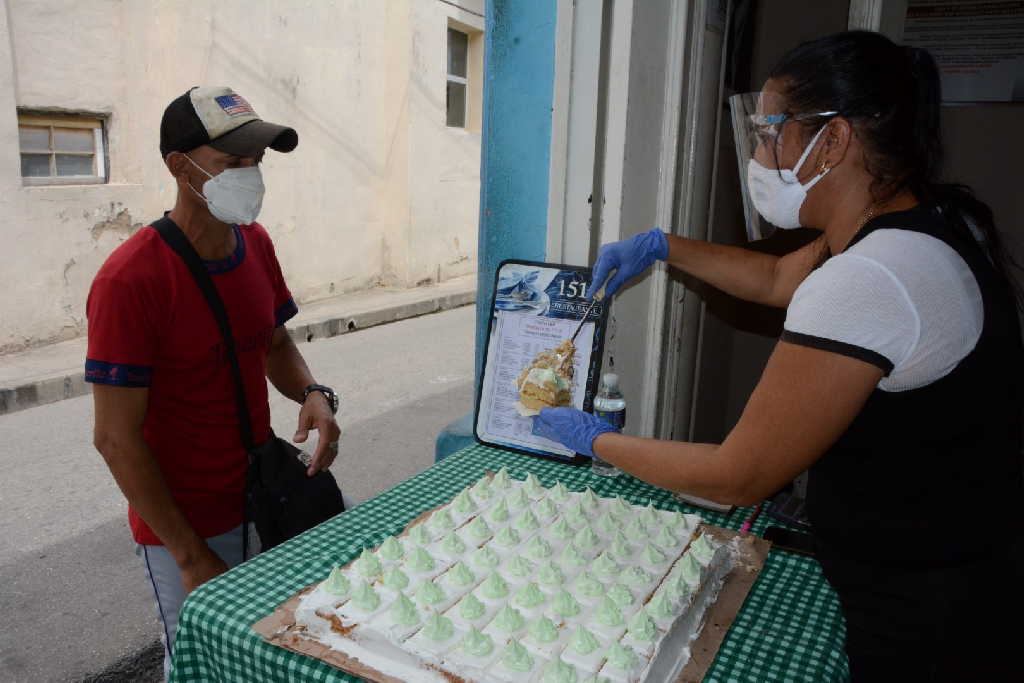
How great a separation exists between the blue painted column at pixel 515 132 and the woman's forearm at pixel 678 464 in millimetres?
1083

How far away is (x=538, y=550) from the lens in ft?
5.39

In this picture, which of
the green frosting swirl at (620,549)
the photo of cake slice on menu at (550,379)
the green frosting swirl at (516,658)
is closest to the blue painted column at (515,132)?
the photo of cake slice on menu at (550,379)

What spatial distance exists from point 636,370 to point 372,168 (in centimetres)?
830

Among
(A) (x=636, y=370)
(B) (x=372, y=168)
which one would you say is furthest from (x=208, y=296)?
(B) (x=372, y=168)

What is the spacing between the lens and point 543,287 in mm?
2297

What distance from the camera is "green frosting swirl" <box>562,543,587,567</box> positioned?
5.29ft

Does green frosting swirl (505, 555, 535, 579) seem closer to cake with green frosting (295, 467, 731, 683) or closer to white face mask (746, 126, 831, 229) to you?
cake with green frosting (295, 467, 731, 683)

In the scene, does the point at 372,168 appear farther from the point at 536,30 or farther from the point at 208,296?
the point at 208,296

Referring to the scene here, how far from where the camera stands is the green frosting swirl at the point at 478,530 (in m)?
1.72

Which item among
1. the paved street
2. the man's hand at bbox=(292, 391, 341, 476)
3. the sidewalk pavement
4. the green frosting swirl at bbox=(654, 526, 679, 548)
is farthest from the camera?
the sidewalk pavement

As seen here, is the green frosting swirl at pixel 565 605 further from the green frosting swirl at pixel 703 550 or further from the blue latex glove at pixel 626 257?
the blue latex glove at pixel 626 257

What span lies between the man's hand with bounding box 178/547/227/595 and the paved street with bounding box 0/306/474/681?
4.78 feet

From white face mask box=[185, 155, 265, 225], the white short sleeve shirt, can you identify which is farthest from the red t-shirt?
the white short sleeve shirt

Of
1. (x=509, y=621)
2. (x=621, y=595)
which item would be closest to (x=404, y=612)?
(x=509, y=621)
